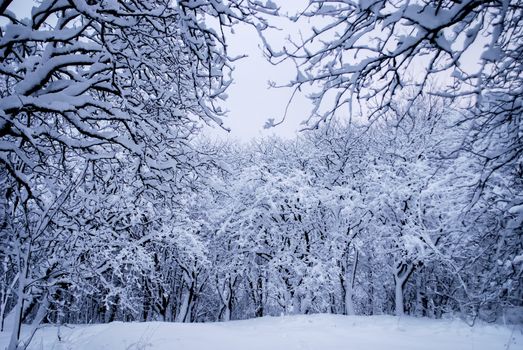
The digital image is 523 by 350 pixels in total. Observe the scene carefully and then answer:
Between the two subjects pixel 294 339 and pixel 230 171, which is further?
pixel 294 339

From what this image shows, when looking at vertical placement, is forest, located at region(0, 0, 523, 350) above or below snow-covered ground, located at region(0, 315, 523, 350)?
above

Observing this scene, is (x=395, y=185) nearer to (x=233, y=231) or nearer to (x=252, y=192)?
(x=252, y=192)

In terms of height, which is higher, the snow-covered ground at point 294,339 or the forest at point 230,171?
the forest at point 230,171

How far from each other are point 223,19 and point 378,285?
25.4m

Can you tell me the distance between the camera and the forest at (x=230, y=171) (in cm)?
290

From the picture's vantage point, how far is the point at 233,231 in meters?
16.0

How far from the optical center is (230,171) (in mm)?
4785

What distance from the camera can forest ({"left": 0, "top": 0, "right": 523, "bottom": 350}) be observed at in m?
2.90

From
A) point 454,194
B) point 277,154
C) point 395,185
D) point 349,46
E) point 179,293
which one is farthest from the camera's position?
point 179,293

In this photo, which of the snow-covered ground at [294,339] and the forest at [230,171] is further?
the snow-covered ground at [294,339]

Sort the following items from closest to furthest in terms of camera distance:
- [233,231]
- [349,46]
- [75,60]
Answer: [349,46]
[75,60]
[233,231]

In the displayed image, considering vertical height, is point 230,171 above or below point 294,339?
above

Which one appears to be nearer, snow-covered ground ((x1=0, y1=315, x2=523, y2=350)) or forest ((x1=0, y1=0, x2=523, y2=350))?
→ forest ((x1=0, y1=0, x2=523, y2=350))

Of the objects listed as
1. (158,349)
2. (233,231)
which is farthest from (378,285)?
(158,349)
